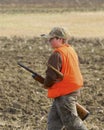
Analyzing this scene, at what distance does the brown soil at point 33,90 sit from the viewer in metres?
9.16

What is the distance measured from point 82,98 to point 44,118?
4.87 feet

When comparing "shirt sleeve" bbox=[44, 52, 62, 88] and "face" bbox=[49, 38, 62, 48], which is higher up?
"face" bbox=[49, 38, 62, 48]

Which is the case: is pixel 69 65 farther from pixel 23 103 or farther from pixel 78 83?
pixel 23 103

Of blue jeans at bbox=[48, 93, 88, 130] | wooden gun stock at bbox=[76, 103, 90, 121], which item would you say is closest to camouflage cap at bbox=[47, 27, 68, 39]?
blue jeans at bbox=[48, 93, 88, 130]

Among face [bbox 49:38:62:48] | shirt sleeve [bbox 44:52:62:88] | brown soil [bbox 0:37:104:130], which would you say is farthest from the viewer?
brown soil [bbox 0:37:104:130]

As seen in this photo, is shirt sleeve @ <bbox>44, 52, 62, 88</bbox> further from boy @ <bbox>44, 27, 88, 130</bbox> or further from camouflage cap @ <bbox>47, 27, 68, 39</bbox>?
camouflage cap @ <bbox>47, 27, 68, 39</bbox>

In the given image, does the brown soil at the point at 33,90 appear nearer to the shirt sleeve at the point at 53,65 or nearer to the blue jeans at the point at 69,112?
the blue jeans at the point at 69,112

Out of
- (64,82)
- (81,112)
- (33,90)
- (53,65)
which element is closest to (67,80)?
(64,82)

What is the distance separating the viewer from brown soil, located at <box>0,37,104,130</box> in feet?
30.0

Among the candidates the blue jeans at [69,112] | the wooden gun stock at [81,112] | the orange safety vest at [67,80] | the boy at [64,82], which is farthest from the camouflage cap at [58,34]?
the wooden gun stock at [81,112]

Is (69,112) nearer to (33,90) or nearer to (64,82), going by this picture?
(64,82)

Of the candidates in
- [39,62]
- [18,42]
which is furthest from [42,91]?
[18,42]

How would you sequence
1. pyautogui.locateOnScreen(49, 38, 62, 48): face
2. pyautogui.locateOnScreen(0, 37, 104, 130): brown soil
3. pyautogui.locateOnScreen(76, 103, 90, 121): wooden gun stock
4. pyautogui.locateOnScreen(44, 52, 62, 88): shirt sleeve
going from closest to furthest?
pyautogui.locateOnScreen(44, 52, 62, 88): shirt sleeve
pyautogui.locateOnScreen(49, 38, 62, 48): face
pyautogui.locateOnScreen(76, 103, 90, 121): wooden gun stock
pyautogui.locateOnScreen(0, 37, 104, 130): brown soil

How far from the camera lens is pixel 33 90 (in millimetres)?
11062
